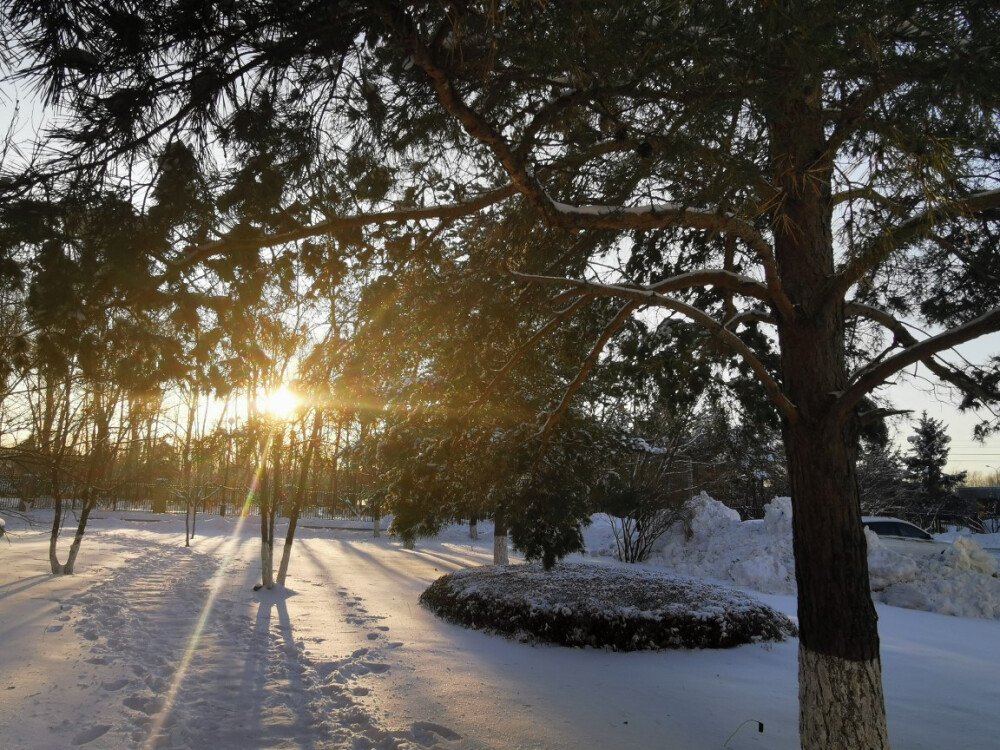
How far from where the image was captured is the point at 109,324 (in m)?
3.58

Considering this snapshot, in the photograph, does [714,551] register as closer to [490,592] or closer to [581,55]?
[490,592]

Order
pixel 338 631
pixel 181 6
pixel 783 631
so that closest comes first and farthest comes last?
pixel 181 6
pixel 338 631
pixel 783 631

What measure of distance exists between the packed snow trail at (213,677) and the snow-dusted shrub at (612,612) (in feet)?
4.94

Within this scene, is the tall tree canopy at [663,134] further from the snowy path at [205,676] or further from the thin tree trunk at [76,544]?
the thin tree trunk at [76,544]

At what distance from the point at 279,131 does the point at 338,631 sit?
20.0 feet

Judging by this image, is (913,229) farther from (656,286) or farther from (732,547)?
(732,547)

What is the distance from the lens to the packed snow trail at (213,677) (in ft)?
13.8

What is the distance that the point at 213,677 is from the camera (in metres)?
5.48

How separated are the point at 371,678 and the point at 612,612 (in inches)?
127

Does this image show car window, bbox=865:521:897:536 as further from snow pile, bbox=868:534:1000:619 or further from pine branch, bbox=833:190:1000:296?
pine branch, bbox=833:190:1000:296

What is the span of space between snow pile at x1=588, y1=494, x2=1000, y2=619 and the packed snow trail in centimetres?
890

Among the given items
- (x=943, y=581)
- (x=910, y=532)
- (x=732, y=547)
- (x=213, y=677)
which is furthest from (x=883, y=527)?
(x=213, y=677)

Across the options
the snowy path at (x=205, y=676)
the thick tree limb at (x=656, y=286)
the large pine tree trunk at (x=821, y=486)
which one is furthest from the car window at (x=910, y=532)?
the thick tree limb at (x=656, y=286)

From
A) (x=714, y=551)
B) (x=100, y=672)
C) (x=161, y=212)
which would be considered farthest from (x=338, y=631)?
(x=714, y=551)
